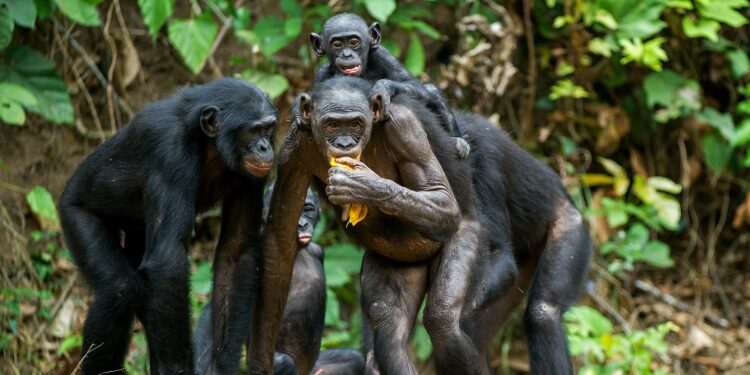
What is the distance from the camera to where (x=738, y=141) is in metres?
10.1

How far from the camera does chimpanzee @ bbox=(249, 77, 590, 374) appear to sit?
5652mm

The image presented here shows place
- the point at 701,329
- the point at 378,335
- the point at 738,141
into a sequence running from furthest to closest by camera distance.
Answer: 1. the point at 701,329
2. the point at 738,141
3. the point at 378,335

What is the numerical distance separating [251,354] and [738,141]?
6.08m

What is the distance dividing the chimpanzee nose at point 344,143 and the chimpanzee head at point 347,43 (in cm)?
130

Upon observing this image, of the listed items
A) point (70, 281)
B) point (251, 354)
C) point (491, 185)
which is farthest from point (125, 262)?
point (70, 281)

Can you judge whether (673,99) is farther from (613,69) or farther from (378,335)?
(378,335)

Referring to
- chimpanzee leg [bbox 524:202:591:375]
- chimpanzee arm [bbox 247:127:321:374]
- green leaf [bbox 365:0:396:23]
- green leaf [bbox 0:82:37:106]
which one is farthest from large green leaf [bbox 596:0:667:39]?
green leaf [bbox 0:82:37:106]

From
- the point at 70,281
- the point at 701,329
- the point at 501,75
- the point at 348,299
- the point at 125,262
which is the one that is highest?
the point at 125,262

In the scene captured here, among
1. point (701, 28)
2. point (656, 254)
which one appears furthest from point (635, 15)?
point (656, 254)

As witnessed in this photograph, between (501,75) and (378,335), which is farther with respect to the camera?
(501,75)

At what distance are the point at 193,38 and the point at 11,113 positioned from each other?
5.14 ft

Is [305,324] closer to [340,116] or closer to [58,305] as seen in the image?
[340,116]

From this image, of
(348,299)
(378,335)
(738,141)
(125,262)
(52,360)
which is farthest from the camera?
(738,141)

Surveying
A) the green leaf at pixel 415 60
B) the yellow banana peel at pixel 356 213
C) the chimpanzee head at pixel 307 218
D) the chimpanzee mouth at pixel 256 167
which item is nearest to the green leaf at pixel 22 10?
the chimpanzee head at pixel 307 218
